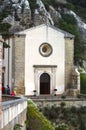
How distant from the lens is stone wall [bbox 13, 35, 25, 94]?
167 ft

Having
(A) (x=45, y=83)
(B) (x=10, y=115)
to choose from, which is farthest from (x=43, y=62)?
(B) (x=10, y=115)

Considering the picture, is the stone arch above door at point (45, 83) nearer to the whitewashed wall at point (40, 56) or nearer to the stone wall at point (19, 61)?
the whitewashed wall at point (40, 56)

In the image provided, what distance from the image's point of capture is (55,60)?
174 feet

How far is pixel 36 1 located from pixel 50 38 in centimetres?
1877

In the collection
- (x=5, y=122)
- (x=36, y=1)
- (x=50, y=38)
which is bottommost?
(x=5, y=122)

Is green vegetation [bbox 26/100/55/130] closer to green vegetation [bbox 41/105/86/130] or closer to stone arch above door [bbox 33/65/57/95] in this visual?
green vegetation [bbox 41/105/86/130]

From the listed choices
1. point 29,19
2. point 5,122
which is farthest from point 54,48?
point 5,122

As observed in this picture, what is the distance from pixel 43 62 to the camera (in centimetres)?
5269

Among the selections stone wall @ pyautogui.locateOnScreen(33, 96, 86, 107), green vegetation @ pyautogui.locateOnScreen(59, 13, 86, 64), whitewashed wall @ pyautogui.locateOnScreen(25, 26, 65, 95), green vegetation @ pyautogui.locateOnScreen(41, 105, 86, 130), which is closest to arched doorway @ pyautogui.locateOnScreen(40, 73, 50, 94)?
whitewashed wall @ pyautogui.locateOnScreen(25, 26, 65, 95)

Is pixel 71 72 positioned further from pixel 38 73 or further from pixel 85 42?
pixel 85 42

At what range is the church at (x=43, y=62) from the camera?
5125 centimetres

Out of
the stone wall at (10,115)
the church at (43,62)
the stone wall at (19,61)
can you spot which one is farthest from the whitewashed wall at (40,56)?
the stone wall at (10,115)

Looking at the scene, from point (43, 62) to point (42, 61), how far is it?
9.1 inches

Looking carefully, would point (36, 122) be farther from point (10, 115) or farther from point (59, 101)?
point (59, 101)
